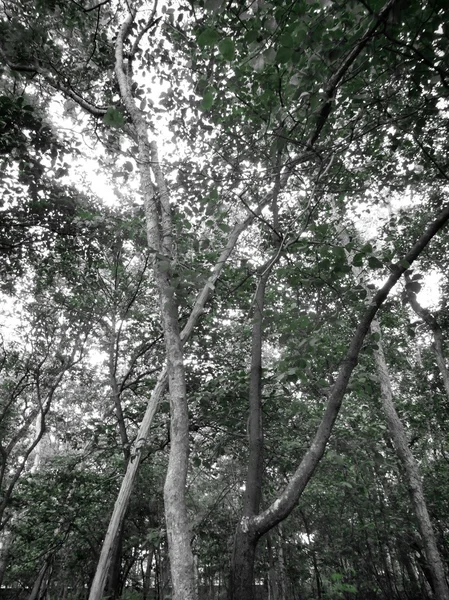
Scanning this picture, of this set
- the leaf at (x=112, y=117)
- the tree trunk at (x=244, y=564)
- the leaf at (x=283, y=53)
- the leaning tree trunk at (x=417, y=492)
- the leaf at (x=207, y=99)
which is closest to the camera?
the leaf at (x=283, y=53)

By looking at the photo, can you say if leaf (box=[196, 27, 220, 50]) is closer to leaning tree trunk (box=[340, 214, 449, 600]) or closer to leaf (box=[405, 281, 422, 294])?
leaf (box=[405, 281, 422, 294])

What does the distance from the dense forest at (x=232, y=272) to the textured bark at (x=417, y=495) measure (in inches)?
2.0

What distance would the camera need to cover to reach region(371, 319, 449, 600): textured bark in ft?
21.2

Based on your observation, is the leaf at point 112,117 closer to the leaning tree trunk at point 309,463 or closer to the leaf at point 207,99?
the leaf at point 207,99

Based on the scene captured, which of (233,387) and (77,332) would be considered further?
(77,332)

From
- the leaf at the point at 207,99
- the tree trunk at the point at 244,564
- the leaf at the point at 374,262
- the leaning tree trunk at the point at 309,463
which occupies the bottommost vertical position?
the tree trunk at the point at 244,564

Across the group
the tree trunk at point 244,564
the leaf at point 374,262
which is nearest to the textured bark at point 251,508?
the tree trunk at point 244,564

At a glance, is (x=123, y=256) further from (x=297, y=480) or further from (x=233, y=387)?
(x=297, y=480)

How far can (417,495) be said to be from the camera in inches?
283

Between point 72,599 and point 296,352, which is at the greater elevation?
point 296,352

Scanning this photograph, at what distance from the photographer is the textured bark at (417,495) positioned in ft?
21.2

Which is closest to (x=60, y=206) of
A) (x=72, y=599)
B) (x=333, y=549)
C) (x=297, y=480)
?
(x=297, y=480)

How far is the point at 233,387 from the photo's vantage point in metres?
5.55

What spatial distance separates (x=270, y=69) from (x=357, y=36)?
129cm
